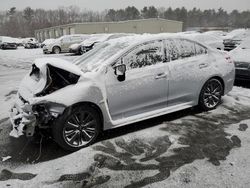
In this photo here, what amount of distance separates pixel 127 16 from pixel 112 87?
378 ft

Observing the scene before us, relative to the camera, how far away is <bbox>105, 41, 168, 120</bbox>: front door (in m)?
4.10

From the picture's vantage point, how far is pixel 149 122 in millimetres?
4957

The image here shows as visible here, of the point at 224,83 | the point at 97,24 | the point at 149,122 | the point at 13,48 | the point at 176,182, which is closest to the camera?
the point at 176,182

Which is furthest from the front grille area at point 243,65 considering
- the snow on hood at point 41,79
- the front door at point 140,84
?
the snow on hood at point 41,79

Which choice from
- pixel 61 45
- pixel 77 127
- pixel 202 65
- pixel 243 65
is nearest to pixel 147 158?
pixel 77 127

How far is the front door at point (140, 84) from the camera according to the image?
4102 mm

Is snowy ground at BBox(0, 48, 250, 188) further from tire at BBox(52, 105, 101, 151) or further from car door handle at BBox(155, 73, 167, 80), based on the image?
car door handle at BBox(155, 73, 167, 80)

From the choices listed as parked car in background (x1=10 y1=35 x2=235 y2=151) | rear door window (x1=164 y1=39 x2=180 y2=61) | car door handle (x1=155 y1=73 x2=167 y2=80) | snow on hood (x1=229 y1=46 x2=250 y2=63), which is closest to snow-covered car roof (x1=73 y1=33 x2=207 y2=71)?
parked car in background (x1=10 y1=35 x2=235 y2=151)

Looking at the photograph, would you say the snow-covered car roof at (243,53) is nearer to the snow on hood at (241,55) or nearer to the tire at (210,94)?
the snow on hood at (241,55)

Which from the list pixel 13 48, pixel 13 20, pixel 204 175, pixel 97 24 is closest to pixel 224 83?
pixel 204 175

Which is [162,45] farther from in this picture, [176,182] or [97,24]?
[97,24]

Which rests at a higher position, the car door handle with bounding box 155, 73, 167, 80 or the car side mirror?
the car side mirror

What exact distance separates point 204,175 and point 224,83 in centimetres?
286

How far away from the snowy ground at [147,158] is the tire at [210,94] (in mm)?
405
